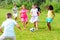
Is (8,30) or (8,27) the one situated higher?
(8,27)

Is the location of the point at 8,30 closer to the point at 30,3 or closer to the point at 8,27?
the point at 8,27

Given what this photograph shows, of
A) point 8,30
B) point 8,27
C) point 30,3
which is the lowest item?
point 30,3

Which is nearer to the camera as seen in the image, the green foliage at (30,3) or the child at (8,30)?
the child at (8,30)

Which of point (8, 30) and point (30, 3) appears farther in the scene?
point (30, 3)

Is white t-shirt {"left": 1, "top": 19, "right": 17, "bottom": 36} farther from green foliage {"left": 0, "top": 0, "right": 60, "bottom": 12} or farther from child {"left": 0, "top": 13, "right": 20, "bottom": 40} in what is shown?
green foliage {"left": 0, "top": 0, "right": 60, "bottom": 12}

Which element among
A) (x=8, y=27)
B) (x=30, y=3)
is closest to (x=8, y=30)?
(x=8, y=27)

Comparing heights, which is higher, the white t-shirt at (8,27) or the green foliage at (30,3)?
the white t-shirt at (8,27)

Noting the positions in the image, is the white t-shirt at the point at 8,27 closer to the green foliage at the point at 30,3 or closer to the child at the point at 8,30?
the child at the point at 8,30

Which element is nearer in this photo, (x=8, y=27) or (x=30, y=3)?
(x=8, y=27)

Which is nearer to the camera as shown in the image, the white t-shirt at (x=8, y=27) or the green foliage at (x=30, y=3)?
the white t-shirt at (x=8, y=27)

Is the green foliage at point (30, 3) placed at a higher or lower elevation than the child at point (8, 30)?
lower

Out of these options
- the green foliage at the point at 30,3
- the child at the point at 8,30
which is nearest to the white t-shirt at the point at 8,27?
the child at the point at 8,30

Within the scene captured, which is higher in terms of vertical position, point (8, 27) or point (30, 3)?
point (8, 27)

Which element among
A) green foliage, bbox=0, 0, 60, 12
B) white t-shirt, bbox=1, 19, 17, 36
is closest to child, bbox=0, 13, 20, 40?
white t-shirt, bbox=1, 19, 17, 36
